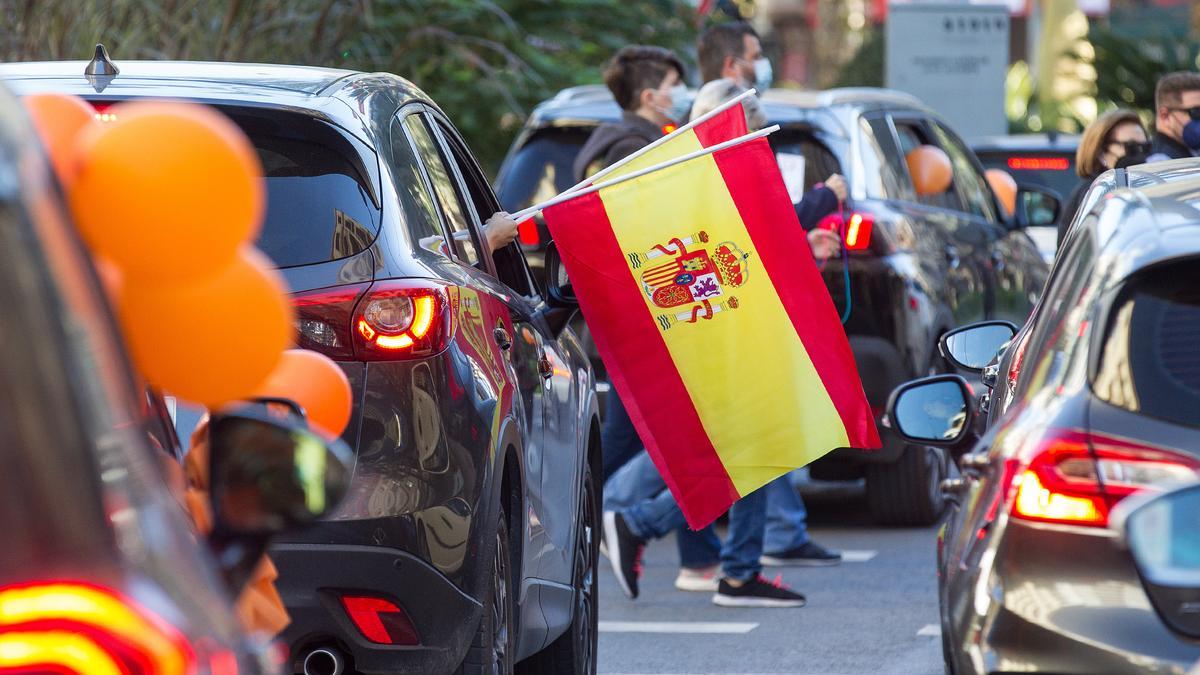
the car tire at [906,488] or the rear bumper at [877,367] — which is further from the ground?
the rear bumper at [877,367]

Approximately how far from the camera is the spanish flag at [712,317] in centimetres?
667

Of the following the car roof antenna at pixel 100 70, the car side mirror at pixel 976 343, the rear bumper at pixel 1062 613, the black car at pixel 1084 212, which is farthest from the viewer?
the car side mirror at pixel 976 343

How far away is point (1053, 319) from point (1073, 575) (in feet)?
2.53

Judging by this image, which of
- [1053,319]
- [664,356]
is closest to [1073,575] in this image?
[1053,319]

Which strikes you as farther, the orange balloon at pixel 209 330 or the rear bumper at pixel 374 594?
the rear bumper at pixel 374 594

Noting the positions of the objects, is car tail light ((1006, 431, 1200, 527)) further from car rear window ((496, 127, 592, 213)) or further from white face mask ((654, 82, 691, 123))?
car rear window ((496, 127, 592, 213))

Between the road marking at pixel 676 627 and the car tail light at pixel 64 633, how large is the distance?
6.25 m

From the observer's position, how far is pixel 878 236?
33.0ft

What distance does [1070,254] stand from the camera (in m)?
4.57

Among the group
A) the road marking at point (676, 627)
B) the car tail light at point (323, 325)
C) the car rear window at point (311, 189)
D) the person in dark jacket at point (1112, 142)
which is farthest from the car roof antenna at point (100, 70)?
the person in dark jacket at point (1112, 142)

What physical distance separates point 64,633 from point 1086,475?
6.38ft

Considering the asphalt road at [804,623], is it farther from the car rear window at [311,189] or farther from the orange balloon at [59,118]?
the orange balloon at [59,118]

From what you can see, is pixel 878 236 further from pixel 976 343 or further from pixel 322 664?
pixel 322 664

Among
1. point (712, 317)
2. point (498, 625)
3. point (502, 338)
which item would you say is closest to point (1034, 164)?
point (712, 317)
